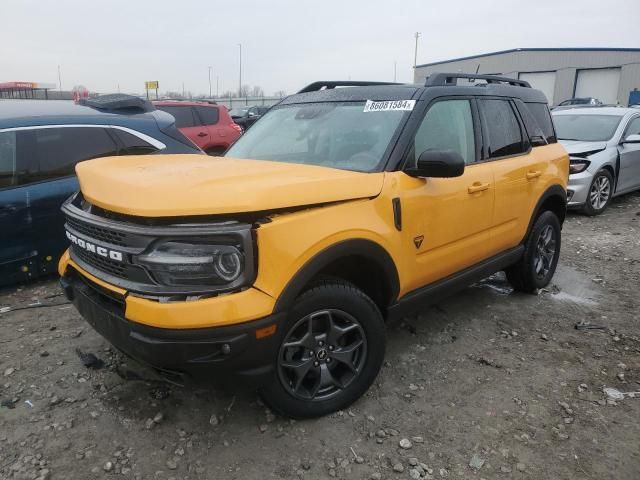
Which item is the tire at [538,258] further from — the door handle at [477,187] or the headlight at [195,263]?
the headlight at [195,263]

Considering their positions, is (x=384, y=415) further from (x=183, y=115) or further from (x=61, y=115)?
(x=183, y=115)

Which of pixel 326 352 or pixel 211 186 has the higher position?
pixel 211 186

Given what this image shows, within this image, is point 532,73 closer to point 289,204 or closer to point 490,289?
point 490,289

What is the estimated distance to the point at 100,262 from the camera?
2.51 metres

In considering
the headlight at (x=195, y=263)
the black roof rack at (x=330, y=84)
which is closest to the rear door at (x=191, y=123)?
the black roof rack at (x=330, y=84)

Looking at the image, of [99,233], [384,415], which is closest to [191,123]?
[99,233]

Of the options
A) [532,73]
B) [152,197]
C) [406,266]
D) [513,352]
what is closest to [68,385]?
[152,197]

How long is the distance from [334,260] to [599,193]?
6984mm

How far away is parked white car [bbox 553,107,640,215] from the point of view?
7.68 m

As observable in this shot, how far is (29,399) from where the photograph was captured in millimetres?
2963

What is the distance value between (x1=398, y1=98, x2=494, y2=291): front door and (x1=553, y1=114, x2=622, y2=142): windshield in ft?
19.2

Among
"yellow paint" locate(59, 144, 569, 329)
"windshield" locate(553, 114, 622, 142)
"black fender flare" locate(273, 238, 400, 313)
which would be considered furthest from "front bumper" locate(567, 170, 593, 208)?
"black fender flare" locate(273, 238, 400, 313)

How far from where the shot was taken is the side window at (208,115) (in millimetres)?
10468

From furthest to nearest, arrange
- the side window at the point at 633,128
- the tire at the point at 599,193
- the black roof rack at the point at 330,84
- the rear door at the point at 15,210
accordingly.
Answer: the side window at the point at 633,128 < the tire at the point at 599,193 < the rear door at the point at 15,210 < the black roof rack at the point at 330,84
